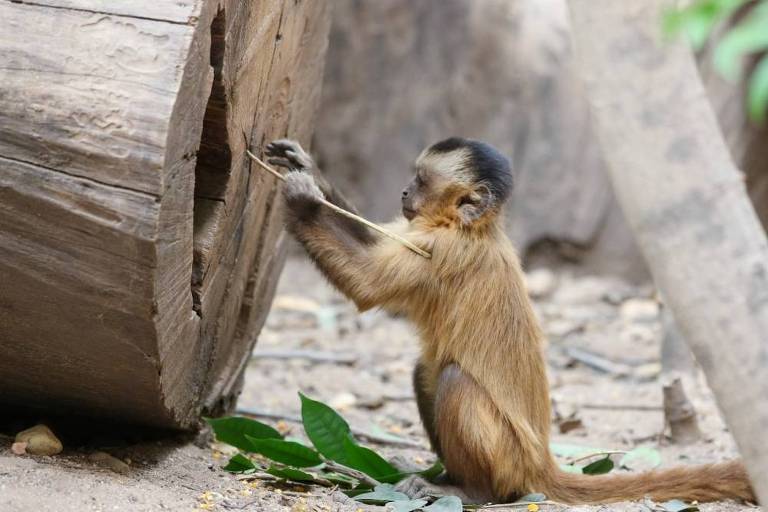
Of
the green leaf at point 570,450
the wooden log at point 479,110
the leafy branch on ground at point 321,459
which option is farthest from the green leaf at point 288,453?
the wooden log at point 479,110

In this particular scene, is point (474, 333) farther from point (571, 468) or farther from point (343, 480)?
point (571, 468)

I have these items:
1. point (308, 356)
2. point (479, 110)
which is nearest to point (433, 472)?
point (308, 356)

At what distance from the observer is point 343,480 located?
444cm

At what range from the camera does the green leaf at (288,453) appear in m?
4.43

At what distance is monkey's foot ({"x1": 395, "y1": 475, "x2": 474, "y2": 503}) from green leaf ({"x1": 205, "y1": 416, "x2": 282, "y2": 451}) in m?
0.68

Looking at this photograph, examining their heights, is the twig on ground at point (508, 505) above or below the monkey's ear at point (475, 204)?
below

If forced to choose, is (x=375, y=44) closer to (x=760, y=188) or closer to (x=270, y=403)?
(x=760, y=188)

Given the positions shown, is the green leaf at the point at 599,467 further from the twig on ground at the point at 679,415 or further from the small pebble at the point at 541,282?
the small pebble at the point at 541,282

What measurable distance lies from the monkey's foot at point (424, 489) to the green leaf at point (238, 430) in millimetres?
677

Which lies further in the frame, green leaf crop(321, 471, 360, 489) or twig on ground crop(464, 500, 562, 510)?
green leaf crop(321, 471, 360, 489)

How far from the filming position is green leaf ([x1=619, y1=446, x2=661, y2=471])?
543 centimetres

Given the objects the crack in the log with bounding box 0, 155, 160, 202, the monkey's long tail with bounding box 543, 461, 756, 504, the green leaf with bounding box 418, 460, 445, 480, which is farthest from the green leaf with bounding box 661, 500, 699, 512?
the crack in the log with bounding box 0, 155, 160, 202

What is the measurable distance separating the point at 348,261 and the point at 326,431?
800 millimetres

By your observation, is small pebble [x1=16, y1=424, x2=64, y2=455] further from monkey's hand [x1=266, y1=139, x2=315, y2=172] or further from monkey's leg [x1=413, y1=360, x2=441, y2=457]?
monkey's leg [x1=413, y1=360, x2=441, y2=457]
